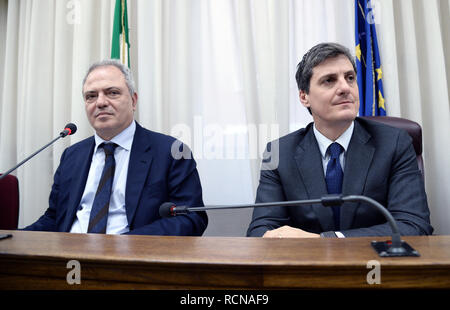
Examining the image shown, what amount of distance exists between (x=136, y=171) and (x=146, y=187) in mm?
100

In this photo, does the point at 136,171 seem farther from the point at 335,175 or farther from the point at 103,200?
the point at 335,175

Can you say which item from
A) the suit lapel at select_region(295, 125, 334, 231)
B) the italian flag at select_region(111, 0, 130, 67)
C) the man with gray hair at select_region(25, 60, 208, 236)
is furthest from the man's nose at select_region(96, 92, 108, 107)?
the suit lapel at select_region(295, 125, 334, 231)

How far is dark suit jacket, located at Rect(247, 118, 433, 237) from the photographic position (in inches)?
55.7

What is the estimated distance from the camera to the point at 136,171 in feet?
5.70

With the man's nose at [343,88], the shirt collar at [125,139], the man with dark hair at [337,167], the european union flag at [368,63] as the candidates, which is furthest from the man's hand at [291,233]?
the european union flag at [368,63]

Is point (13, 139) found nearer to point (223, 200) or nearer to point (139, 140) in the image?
point (139, 140)

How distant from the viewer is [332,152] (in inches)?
61.9

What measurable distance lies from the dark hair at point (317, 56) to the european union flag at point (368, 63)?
683 mm

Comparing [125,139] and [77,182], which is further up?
[125,139]

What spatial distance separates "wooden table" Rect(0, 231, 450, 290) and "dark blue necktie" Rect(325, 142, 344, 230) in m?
0.52

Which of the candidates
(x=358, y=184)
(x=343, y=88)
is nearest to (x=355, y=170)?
(x=358, y=184)

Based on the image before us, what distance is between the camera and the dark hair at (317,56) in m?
1.64
